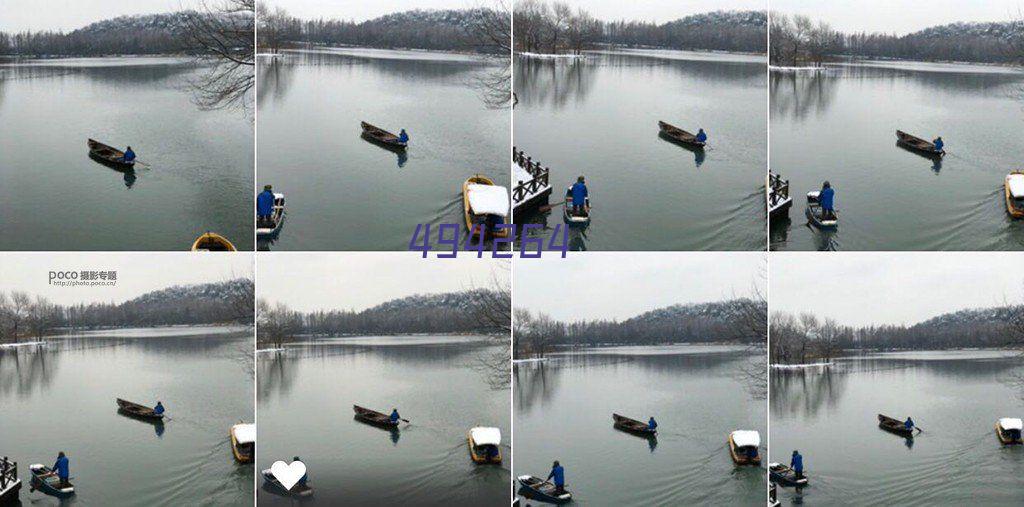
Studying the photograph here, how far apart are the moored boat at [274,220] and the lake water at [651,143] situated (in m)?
2.02

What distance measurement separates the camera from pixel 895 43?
9.55 m

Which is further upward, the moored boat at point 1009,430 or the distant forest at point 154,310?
the distant forest at point 154,310

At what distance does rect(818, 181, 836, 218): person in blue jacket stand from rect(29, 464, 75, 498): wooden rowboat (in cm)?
662

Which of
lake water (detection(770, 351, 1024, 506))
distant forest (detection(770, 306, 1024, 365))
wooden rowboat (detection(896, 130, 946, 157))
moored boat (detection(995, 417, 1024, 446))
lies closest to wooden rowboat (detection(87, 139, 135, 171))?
distant forest (detection(770, 306, 1024, 365))

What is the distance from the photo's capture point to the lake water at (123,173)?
9.11 metres

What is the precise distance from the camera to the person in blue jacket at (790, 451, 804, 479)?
9383 mm

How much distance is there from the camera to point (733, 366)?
945 cm

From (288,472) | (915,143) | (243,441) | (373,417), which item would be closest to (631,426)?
(373,417)

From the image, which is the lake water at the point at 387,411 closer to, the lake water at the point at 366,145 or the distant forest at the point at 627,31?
the lake water at the point at 366,145

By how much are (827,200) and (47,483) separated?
6.83 metres

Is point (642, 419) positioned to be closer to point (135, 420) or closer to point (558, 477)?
point (558, 477)

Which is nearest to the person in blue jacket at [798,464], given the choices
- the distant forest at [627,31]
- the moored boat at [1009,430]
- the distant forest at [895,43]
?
the moored boat at [1009,430]

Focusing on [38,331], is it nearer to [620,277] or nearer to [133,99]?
[133,99]

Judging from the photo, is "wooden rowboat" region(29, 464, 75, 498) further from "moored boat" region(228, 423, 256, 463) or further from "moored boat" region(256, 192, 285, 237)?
"moored boat" region(256, 192, 285, 237)
